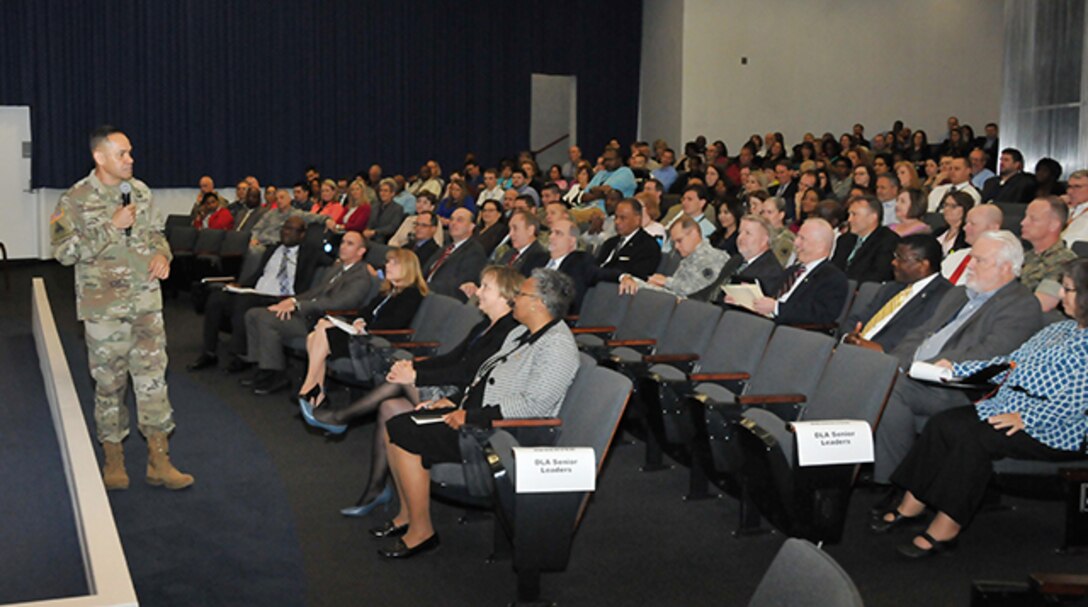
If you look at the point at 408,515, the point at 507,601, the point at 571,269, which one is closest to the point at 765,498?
the point at 507,601

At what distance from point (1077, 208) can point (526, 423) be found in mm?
5211

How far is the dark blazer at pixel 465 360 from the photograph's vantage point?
4430 millimetres

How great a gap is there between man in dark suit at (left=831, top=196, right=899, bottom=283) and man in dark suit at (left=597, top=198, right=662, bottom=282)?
1.22 m

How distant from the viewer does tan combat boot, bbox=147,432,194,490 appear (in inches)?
191

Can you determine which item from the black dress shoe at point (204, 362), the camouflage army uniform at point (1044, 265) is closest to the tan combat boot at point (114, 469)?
the black dress shoe at point (204, 362)

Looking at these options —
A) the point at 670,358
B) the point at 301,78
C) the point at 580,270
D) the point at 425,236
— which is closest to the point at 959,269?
the point at 670,358

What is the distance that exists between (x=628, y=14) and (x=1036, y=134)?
9.01 metres

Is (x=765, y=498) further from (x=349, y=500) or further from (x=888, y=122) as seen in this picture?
(x=888, y=122)

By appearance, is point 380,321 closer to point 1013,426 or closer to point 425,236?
point 425,236

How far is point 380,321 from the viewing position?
5.97 m

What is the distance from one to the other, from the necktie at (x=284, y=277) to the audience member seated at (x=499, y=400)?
3.91 m

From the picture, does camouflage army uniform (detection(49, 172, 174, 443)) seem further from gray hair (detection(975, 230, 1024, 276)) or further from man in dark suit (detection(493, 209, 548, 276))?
gray hair (detection(975, 230, 1024, 276))

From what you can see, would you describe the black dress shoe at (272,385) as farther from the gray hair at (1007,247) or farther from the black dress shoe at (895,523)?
the gray hair at (1007,247)

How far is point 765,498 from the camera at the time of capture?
385cm
